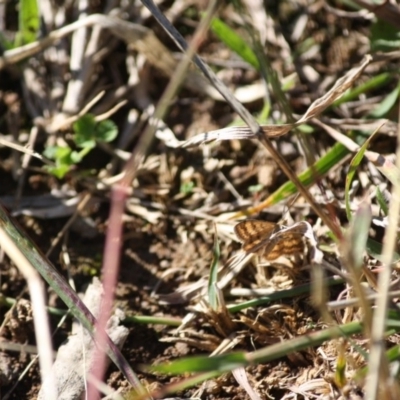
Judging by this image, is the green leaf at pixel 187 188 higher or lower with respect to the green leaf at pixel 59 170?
lower

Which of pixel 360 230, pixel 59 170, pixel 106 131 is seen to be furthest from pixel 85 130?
pixel 360 230

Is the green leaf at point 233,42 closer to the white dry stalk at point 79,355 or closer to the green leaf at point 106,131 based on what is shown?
the green leaf at point 106,131

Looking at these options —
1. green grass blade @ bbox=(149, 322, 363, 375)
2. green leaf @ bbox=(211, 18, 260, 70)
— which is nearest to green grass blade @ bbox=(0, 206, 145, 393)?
green grass blade @ bbox=(149, 322, 363, 375)

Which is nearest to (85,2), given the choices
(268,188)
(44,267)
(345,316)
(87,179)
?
(87,179)

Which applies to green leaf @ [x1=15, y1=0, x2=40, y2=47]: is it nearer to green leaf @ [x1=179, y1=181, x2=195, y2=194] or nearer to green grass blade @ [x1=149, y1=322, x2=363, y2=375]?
green leaf @ [x1=179, y1=181, x2=195, y2=194]

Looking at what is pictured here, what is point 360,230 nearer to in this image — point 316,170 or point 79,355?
point 316,170

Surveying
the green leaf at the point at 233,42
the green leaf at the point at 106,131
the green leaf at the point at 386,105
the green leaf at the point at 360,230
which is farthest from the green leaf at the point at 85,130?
the green leaf at the point at 360,230
